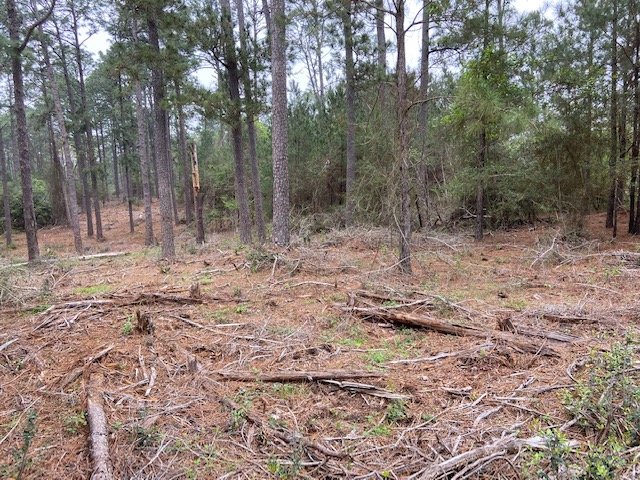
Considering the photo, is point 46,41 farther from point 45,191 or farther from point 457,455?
point 457,455

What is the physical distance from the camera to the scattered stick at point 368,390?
9.43 ft

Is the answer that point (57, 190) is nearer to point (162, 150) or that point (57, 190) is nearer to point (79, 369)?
point (162, 150)

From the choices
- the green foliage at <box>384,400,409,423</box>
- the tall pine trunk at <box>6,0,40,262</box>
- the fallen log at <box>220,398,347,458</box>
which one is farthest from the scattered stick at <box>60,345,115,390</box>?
the tall pine trunk at <box>6,0,40,262</box>

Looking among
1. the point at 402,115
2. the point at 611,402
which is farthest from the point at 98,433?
the point at 402,115

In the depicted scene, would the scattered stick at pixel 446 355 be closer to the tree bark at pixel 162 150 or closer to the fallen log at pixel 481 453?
the fallen log at pixel 481 453

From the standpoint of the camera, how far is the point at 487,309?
15.7ft

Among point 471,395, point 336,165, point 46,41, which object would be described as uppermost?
point 46,41

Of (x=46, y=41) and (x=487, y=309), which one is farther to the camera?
(x=46, y=41)

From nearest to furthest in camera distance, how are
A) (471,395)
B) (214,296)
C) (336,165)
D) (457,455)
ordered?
(457,455), (471,395), (214,296), (336,165)

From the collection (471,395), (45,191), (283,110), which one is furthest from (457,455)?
(45,191)

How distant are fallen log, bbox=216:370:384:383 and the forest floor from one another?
0.6 inches

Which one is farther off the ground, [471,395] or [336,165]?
[336,165]

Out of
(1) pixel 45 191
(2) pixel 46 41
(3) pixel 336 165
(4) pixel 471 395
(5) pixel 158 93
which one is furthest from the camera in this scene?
(1) pixel 45 191

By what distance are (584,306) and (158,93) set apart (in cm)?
935
